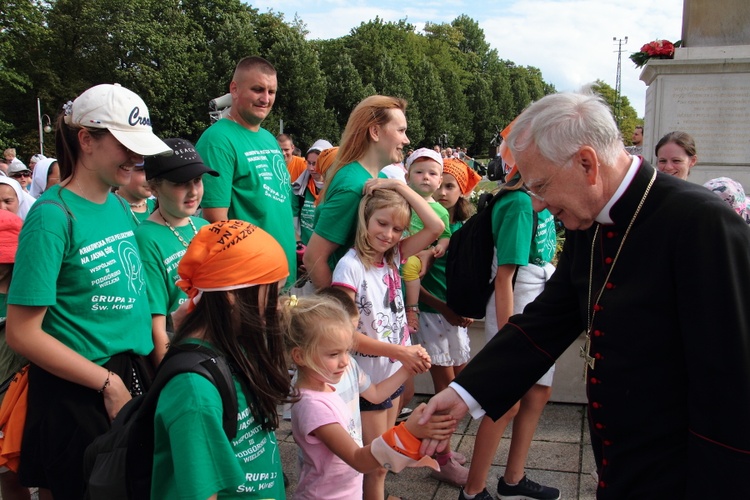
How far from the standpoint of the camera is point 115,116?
255 centimetres

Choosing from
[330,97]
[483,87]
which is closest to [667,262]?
[330,97]

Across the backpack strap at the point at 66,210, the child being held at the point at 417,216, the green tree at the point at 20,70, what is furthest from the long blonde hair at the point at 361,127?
the green tree at the point at 20,70

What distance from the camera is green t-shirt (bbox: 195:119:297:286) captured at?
3820 mm

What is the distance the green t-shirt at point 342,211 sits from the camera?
3623mm

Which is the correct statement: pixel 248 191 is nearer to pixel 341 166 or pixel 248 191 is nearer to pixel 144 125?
pixel 341 166

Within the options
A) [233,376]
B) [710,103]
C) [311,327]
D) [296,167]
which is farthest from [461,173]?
[710,103]

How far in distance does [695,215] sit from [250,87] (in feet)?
9.86

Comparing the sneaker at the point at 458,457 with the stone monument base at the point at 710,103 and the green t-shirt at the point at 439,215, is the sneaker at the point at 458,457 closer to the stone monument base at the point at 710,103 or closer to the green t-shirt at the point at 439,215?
the green t-shirt at the point at 439,215

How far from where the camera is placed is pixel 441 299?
14.8ft

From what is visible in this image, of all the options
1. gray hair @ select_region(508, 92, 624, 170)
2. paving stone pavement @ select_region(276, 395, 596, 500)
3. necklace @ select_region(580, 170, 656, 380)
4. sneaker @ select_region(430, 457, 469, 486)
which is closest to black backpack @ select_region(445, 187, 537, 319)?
sneaker @ select_region(430, 457, 469, 486)

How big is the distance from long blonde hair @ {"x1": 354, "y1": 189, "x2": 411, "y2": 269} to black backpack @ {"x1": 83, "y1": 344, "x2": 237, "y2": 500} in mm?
1610

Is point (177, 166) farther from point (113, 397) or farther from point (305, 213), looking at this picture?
point (305, 213)

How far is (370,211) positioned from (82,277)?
1.54m

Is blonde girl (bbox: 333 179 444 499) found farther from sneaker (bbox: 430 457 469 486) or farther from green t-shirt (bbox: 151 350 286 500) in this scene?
green t-shirt (bbox: 151 350 286 500)
